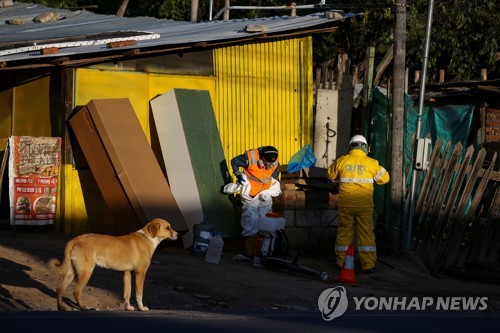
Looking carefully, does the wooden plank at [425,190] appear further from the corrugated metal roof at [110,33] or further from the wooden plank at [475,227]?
the corrugated metal roof at [110,33]

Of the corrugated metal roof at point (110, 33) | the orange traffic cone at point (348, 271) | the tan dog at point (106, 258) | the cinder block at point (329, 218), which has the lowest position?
the orange traffic cone at point (348, 271)

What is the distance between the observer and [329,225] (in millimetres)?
17359

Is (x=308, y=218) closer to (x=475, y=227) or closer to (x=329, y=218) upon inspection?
(x=329, y=218)

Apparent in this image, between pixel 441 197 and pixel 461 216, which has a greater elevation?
pixel 441 197

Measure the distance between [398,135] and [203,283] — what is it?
17.0ft

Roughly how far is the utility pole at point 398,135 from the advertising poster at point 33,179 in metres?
5.29

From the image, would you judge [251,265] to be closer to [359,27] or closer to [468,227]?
[468,227]

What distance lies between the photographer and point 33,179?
53.7 ft

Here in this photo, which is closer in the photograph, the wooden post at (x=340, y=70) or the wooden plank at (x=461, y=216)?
the wooden plank at (x=461, y=216)

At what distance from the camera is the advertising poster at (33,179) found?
16.2 metres

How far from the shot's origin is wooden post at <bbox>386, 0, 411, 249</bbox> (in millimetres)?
17609

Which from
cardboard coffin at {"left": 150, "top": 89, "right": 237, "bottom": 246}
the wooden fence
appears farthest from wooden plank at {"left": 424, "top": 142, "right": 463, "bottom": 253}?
cardboard coffin at {"left": 150, "top": 89, "right": 237, "bottom": 246}

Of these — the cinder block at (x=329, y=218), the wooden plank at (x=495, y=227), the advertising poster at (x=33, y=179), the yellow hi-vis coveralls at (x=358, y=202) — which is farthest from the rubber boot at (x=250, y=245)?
the wooden plank at (x=495, y=227)

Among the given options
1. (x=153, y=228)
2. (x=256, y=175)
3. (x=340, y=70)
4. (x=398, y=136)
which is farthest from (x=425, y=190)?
(x=153, y=228)
